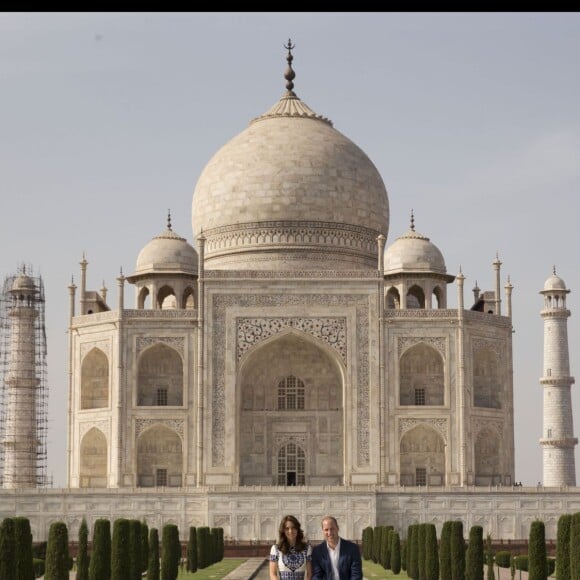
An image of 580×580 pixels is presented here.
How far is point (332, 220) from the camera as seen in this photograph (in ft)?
98.6

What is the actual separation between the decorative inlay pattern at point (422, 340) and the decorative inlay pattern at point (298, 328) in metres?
1.36

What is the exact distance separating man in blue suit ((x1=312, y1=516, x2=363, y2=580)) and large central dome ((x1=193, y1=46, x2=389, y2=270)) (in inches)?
947

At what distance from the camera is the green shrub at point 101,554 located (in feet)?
41.1

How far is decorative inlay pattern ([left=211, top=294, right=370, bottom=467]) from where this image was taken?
26672 millimetres

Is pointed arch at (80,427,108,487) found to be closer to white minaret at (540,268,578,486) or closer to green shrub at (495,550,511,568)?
green shrub at (495,550,511,568)

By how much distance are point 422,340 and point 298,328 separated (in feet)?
9.73

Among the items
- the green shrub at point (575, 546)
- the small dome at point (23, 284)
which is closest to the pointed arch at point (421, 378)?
the small dome at point (23, 284)

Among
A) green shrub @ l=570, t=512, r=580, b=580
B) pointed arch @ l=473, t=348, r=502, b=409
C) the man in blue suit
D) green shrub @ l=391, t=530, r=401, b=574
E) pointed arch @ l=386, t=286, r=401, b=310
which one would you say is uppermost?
pointed arch @ l=386, t=286, r=401, b=310

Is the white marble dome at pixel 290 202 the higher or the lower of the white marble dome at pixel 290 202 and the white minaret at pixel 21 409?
the higher

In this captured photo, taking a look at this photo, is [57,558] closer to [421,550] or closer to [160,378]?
[421,550]

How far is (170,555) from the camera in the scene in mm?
15750

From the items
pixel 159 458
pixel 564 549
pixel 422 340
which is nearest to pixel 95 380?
pixel 159 458

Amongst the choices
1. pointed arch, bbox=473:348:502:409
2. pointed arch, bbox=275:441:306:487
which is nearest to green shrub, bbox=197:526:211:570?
pointed arch, bbox=275:441:306:487

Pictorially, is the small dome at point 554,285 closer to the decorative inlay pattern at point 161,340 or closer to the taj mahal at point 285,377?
the taj mahal at point 285,377
